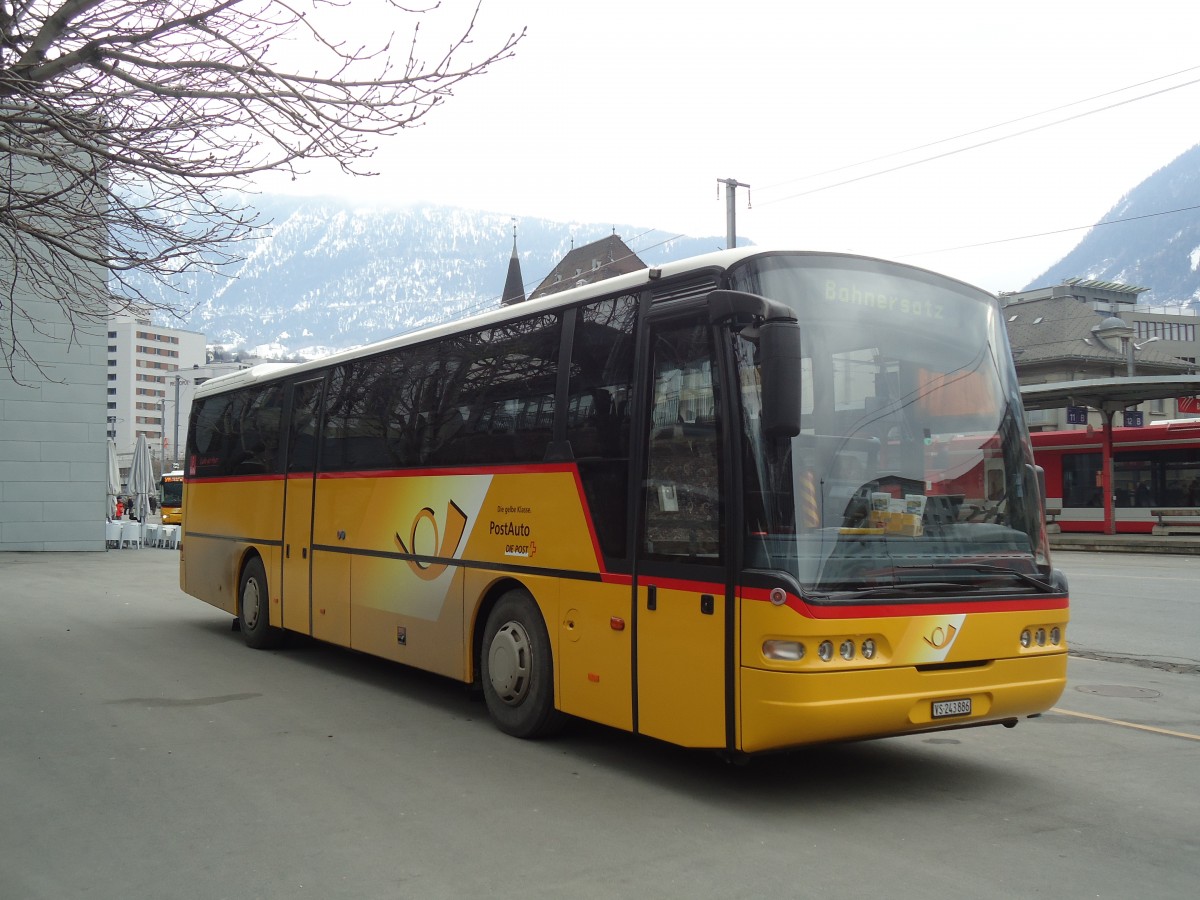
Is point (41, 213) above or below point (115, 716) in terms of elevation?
above

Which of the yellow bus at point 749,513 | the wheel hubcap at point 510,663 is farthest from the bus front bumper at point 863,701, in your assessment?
the wheel hubcap at point 510,663

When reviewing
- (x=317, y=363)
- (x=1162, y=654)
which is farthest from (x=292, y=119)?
(x=1162, y=654)

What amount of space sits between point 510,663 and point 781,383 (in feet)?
10.7

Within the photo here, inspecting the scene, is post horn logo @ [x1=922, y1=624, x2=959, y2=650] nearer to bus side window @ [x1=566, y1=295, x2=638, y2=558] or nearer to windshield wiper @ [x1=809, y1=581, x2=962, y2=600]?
windshield wiper @ [x1=809, y1=581, x2=962, y2=600]

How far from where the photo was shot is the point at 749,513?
19.8 ft

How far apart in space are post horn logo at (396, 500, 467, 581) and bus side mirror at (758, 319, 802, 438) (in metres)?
3.57

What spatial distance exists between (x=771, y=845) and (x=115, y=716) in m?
5.68

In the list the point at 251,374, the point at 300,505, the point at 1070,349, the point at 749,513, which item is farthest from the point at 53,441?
the point at 1070,349

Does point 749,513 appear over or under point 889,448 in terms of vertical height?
under

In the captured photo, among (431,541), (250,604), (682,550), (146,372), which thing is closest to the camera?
(682,550)

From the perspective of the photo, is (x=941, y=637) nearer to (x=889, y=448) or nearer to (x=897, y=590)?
(x=897, y=590)

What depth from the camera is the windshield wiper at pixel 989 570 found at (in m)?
6.22

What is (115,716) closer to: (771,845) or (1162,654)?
(771,845)

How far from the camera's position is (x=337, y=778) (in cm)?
679
